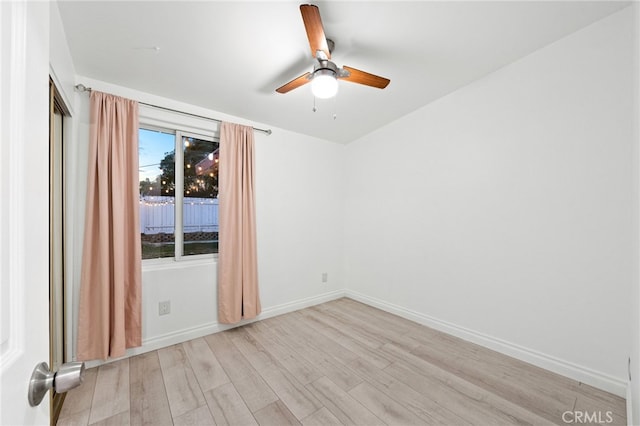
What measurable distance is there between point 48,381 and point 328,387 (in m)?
1.80

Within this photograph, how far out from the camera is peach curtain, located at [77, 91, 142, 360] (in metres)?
2.11

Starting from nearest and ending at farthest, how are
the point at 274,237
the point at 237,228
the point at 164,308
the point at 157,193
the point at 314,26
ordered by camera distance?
the point at 314,26
the point at 164,308
the point at 157,193
the point at 237,228
the point at 274,237

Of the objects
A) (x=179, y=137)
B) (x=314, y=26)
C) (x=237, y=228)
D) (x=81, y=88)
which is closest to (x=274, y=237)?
(x=237, y=228)

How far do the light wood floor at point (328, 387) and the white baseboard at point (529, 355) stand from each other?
0.06 meters

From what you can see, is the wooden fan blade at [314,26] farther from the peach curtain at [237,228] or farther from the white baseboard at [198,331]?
the white baseboard at [198,331]

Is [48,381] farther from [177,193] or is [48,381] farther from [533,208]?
[533,208]

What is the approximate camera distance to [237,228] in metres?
2.91

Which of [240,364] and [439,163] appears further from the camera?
[439,163]

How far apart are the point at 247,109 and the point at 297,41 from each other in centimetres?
117

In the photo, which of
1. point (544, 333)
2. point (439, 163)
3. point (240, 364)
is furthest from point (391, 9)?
point (240, 364)

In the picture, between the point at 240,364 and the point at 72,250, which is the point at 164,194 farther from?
the point at 240,364

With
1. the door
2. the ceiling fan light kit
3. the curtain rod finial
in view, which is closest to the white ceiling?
the curtain rod finial

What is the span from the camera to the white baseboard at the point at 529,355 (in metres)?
1.82

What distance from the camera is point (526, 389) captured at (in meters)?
1.87
